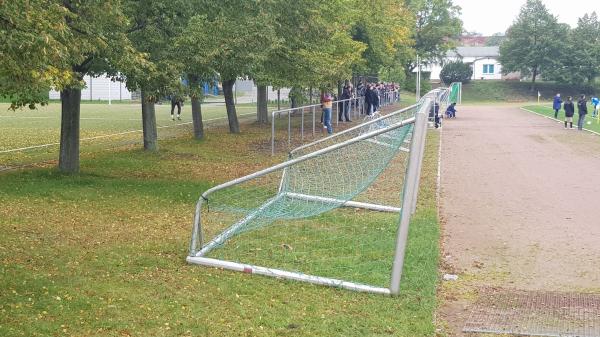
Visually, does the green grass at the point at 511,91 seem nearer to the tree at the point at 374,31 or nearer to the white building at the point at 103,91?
the white building at the point at 103,91

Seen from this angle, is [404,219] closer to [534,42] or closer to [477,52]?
[534,42]

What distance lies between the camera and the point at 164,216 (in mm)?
10953

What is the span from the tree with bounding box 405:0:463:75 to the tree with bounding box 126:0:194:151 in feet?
227

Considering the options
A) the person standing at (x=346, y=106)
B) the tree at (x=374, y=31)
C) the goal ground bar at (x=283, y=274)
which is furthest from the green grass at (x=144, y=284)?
the person standing at (x=346, y=106)

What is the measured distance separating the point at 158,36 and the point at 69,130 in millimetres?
2482

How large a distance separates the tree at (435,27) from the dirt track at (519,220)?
2375 inches

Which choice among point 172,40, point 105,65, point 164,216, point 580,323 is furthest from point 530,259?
point 105,65

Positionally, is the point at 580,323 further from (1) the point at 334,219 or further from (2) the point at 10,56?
(2) the point at 10,56

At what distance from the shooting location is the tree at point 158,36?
12727 mm

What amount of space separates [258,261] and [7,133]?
19767mm

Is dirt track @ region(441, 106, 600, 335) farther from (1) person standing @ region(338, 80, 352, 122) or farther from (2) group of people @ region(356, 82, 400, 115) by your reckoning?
(2) group of people @ region(356, 82, 400, 115)

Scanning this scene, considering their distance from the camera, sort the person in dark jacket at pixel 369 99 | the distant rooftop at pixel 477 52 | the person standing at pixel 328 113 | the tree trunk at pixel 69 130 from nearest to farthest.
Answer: the tree trunk at pixel 69 130 → the person standing at pixel 328 113 → the person in dark jacket at pixel 369 99 → the distant rooftop at pixel 477 52

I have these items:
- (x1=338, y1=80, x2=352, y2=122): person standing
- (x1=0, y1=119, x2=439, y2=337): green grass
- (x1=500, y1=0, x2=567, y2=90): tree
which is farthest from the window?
(x1=0, y1=119, x2=439, y2=337): green grass

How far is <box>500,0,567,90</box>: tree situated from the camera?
276 feet
